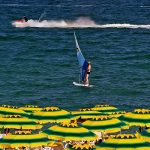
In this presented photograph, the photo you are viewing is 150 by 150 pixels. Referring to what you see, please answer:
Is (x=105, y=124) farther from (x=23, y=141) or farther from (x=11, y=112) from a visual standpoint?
(x=11, y=112)

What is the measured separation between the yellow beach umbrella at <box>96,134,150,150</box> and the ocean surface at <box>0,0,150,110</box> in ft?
57.9

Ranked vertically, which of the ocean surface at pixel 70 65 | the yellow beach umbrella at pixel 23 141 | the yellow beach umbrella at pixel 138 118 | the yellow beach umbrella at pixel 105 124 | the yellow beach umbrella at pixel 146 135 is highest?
the ocean surface at pixel 70 65

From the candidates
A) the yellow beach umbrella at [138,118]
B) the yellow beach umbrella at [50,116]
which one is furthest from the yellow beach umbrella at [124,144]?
the yellow beach umbrella at [50,116]

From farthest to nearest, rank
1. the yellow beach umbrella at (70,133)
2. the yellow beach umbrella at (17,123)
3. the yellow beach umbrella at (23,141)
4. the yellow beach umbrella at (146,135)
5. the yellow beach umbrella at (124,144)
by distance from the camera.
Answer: the yellow beach umbrella at (17,123) < the yellow beach umbrella at (70,133) < the yellow beach umbrella at (146,135) < the yellow beach umbrella at (23,141) < the yellow beach umbrella at (124,144)

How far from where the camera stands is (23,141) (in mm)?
32438

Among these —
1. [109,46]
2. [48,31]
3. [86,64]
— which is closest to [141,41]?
[109,46]

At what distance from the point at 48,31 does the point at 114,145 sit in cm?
8165

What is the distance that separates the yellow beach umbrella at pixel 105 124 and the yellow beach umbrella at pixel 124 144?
396 cm

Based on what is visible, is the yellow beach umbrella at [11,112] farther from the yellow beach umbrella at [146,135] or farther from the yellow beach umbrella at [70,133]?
the yellow beach umbrella at [146,135]

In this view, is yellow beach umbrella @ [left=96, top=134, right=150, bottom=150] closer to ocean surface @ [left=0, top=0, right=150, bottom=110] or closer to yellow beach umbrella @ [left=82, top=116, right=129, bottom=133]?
yellow beach umbrella @ [left=82, top=116, right=129, bottom=133]

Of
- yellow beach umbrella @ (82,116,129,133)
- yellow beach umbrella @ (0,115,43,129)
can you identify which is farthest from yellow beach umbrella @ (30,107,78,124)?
yellow beach umbrella @ (82,116,129,133)

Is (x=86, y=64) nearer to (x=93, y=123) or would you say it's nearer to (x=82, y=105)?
(x=82, y=105)

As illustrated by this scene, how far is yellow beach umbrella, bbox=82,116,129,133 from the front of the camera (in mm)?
35375

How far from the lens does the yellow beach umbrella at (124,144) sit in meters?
30.7
